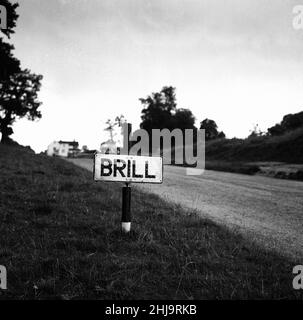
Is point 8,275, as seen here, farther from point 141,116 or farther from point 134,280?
point 141,116

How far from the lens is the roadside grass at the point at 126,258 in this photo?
131 inches

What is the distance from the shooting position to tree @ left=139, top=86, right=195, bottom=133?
73.5 meters

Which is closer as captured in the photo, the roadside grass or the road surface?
the roadside grass

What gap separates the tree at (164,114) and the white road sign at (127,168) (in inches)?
2687

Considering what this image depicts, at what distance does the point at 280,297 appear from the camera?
11.0 ft

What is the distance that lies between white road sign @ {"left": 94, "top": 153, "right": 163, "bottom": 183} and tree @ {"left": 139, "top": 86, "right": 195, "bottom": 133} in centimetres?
6824

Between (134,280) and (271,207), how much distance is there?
6495mm

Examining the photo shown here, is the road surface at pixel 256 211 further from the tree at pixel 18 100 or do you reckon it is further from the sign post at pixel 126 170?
the tree at pixel 18 100

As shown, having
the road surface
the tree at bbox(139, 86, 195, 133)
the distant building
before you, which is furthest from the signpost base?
the tree at bbox(139, 86, 195, 133)

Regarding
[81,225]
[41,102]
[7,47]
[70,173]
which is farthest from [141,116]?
[81,225]

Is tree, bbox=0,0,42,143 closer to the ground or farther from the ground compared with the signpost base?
farther from the ground

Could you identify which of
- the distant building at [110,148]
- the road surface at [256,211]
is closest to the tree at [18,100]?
the distant building at [110,148]

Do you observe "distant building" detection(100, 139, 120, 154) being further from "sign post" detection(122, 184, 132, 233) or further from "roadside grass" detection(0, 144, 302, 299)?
"roadside grass" detection(0, 144, 302, 299)

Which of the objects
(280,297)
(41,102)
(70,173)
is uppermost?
(41,102)
